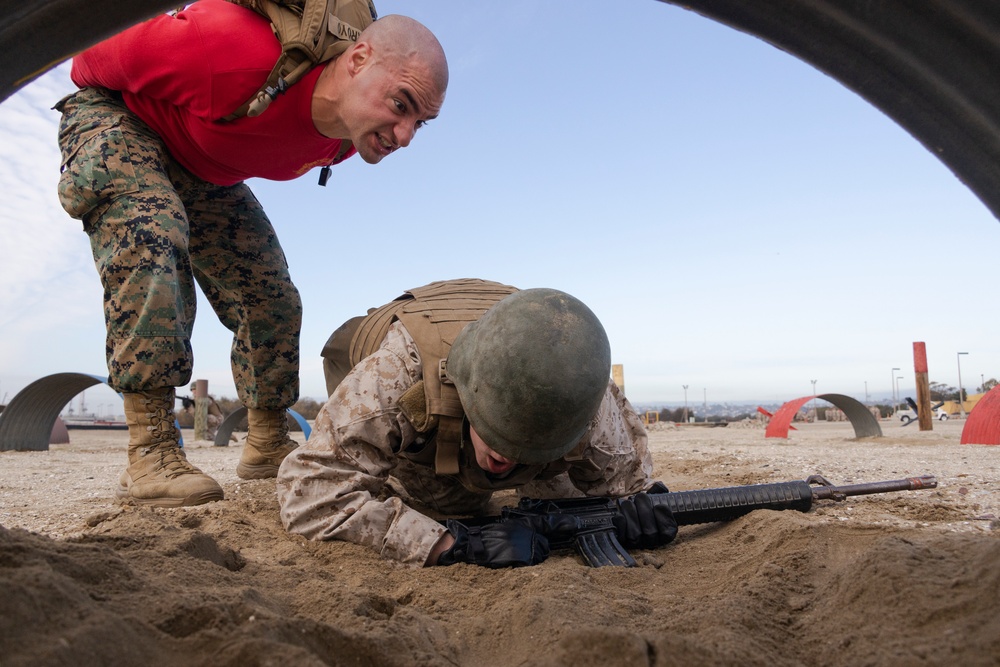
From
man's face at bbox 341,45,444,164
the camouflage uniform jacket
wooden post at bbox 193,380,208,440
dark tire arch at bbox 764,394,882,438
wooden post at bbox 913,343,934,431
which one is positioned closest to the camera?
the camouflage uniform jacket

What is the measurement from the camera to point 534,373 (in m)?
2.01

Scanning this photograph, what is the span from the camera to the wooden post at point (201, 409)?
1033cm

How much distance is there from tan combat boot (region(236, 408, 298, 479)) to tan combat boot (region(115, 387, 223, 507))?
0.73m

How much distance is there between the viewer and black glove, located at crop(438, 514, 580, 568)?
210cm

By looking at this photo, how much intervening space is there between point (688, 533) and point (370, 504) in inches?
49.9

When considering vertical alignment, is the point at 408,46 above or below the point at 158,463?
above

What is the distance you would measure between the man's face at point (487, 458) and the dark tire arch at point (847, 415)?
19.2 feet

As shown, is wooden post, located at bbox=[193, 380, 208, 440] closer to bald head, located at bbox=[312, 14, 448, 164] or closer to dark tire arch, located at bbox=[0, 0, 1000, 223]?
bald head, located at bbox=[312, 14, 448, 164]

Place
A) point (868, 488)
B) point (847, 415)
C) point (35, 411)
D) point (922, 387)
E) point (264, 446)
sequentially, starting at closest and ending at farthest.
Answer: point (868, 488)
point (264, 446)
point (35, 411)
point (847, 415)
point (922, 387)

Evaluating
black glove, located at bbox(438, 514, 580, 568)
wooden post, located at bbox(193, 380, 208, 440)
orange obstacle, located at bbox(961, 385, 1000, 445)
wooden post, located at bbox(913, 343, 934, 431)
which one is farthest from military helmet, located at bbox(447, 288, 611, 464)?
wooden post, located at bbox(193, 380, 208, 440)

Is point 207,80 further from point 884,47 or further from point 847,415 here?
point 847,415

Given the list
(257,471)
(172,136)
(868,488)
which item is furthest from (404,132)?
(868,488)

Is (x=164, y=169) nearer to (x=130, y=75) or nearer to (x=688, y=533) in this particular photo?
(x=130, y=75)

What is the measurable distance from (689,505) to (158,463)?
206cm
